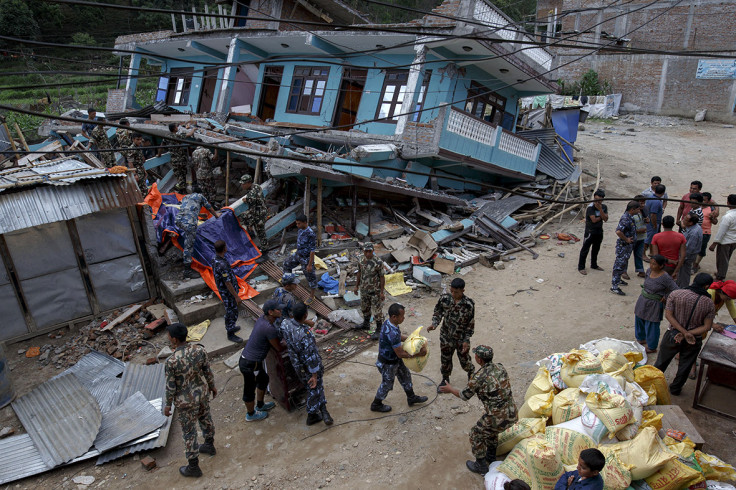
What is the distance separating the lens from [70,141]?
14.0 metres

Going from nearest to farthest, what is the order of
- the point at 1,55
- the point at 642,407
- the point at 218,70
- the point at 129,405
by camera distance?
the point at 642,407 < the point at 129,405 < the point at 218,70 < the point at 1,55

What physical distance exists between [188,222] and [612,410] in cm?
741

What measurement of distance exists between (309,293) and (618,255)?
5.86 metres

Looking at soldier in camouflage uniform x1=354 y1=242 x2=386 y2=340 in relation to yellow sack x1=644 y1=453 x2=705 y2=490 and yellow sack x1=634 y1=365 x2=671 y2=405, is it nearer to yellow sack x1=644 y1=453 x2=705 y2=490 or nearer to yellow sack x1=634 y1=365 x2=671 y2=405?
yellow sack x1=634 y1=365 x2=671 y2=405

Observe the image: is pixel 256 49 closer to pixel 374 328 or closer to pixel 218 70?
pixel 218 70

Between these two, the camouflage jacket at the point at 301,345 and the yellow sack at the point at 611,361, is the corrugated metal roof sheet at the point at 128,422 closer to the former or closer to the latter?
the camouflage jacket at the point at 301,345

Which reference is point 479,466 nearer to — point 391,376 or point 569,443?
point 569,443

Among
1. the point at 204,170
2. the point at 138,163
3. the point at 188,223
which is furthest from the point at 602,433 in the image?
the point at 138,163

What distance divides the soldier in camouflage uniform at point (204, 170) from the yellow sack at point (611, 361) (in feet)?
31.0

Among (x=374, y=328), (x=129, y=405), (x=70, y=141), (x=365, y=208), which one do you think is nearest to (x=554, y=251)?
(x=365, y=208)

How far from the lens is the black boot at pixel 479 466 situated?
15.9ft

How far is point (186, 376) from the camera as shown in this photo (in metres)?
4.86

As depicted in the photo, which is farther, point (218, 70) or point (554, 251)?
point (218, 70)

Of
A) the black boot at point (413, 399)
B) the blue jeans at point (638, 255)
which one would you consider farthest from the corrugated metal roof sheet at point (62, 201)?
the blue jeans at point (638, 255)
